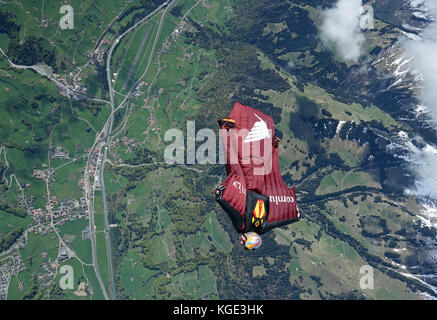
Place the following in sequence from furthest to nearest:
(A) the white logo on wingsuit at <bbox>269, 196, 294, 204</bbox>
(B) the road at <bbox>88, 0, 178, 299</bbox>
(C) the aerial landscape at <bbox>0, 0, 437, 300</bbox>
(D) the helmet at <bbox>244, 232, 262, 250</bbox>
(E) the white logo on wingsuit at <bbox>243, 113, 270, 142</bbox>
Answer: (B) the road at <bbox>88, 0, 178, 299</bbox> < (C) the aerial landscape at <bbox>0, 0, 437, 300</bbox> < (E) the white logo on wingsuit at <bbox>243, 113, 270, 142</bbox> < (A) the white logo on wingsuit at <bbox>269, 196, 294, 204</bbox> < (D) the helmet at <bbox>244, 232, 262, 250</bbox>

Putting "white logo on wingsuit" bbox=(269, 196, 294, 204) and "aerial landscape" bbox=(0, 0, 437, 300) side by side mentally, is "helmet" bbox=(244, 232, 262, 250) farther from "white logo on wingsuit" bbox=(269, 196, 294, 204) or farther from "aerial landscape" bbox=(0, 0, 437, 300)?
"aerial landscape" bbox=(0, 0, 437, 300)

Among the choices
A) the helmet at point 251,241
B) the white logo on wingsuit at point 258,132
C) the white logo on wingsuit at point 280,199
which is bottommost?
the helmet at point 251,241

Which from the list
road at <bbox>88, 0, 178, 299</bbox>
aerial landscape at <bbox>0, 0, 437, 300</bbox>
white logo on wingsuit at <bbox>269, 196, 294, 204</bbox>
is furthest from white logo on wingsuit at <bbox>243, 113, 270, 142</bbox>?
road at <bbox>88, 0, 178, 299</bbox>

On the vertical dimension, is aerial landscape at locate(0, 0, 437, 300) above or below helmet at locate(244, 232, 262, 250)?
above

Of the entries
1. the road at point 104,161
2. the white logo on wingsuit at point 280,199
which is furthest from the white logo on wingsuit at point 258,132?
the road at point 104,161

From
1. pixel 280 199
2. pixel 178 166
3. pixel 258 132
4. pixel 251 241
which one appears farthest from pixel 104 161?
A: pixel 251 241

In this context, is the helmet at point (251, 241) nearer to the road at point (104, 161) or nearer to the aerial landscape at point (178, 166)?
the aerial landscape at point (178, 166)
